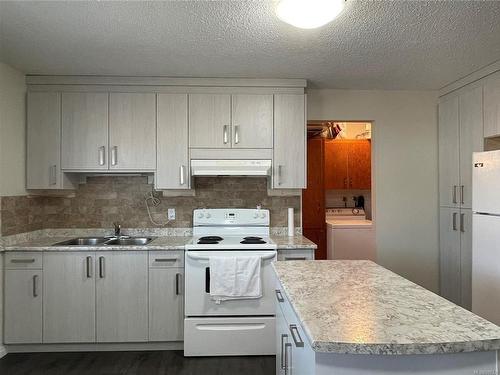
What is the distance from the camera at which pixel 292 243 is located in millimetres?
2844

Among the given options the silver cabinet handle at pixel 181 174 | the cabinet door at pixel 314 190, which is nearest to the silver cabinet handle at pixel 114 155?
the silver cabinet handle at pixel 181 174

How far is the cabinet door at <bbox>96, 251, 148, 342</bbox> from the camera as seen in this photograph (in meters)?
2.75

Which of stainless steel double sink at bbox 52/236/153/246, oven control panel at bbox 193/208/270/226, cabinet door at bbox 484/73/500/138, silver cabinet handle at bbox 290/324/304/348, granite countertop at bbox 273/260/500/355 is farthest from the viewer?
oven control panel at bbox 193/208/270/226

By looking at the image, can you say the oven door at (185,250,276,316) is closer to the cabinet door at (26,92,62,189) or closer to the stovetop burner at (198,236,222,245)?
the stovetop burner at (198,236,222,245)

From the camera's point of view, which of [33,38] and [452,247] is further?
[452,247]

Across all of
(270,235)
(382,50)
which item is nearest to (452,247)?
(270,235)

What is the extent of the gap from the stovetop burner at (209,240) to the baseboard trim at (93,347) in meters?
0.85

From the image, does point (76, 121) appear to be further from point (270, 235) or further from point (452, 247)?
point (452, 247)

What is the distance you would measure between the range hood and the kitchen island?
1702mm

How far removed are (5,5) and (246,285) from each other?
237cm

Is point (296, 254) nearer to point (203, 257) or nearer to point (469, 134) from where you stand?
point (203, 257)

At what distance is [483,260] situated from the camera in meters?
2.44

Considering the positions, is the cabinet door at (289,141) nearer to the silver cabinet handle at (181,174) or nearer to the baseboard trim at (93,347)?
the silver cabinet handle at (181,174)

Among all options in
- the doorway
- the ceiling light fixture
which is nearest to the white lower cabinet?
the ceiling light fixture
